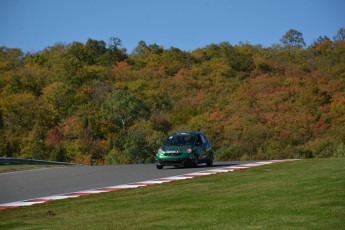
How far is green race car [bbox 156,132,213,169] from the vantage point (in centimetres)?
2683

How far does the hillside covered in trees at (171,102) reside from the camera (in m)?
83.5

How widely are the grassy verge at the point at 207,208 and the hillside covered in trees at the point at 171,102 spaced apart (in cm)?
5215

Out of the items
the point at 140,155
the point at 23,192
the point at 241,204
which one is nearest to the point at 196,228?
the point at 241,204

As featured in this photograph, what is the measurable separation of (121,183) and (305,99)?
7897 centimetres

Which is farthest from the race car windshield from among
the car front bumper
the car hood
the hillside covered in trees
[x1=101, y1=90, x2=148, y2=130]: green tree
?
[x1=101, y1=90, x2=148, y2=130]: green tree

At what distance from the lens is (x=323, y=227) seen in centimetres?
960

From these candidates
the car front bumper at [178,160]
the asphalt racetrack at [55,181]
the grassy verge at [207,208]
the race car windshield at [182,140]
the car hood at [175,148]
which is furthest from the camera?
the race car windshield at [182,140]

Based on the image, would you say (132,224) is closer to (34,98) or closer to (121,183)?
(121,183)

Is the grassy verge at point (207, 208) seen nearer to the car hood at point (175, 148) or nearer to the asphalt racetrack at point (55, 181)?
the asphalt racetrack at point (55, 181)

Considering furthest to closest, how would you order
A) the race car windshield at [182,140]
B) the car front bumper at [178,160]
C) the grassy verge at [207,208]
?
the race car windshield at [182,140]
the car front bumper at [178,160]
the grassy verge at [207,208]

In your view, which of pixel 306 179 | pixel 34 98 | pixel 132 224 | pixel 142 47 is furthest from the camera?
pixel 142 47

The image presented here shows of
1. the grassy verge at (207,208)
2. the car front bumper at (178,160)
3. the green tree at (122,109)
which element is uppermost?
the green tree at (122,109)

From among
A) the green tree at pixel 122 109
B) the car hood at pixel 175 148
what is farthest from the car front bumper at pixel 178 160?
the green tree at pixel 122 109

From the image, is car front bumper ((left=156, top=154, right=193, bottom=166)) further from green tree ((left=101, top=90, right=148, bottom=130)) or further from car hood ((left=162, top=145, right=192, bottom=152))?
green tree ((left=101, top=90, right=148, bottom=130))
